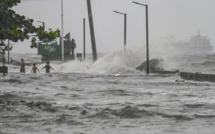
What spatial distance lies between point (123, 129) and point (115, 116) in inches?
86.4

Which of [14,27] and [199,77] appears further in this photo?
[199,77]

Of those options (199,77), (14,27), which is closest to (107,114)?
(14,27)

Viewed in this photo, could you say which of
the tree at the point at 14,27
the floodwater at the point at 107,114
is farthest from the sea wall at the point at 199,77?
the tree at the point at 14,27

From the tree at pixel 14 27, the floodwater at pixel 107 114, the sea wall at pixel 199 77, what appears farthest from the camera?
the sea wall at pixel 199 77

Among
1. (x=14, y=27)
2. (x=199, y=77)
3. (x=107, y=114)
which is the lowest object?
(x=107, y=114)

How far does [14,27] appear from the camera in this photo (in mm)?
17781

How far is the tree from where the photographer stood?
1738 centimetres

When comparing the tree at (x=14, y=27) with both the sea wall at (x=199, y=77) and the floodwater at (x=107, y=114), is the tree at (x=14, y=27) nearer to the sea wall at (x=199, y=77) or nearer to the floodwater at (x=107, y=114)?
the floodwater at (x=107, y=114)

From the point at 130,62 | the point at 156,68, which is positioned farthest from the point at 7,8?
the point at 130,62

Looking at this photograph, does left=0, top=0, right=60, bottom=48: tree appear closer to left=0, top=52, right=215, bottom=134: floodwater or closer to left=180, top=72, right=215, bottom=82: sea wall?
left=0, top=52, right=215, bottom=134: floodwater

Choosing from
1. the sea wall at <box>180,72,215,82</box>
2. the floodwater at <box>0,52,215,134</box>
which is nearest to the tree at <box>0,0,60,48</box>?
the floodwater at <box>0,52,215,134</box>

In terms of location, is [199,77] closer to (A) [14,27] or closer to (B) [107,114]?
(A) [14,27]

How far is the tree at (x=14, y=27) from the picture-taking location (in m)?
17.4

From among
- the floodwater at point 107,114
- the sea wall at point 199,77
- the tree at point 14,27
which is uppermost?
the tree at point 14,27
